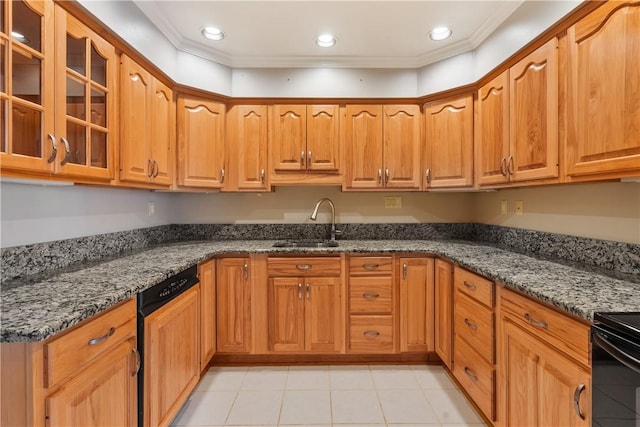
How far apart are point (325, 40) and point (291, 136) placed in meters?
0.76

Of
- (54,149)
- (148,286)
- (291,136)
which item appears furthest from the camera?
(291,136)

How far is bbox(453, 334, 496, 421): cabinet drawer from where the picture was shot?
1580mm

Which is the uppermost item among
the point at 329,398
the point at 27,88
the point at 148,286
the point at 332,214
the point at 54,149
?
the point at 27,88

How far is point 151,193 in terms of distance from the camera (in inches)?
98.3

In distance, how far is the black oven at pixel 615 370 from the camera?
0.85m

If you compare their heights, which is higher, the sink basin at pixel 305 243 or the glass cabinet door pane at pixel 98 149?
the glass cabinet door pane at pixel 98 149

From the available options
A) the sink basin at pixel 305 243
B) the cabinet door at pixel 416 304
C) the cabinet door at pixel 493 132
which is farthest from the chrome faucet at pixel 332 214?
the cabinet door at pixel 493 132

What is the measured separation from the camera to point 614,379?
2.97ft

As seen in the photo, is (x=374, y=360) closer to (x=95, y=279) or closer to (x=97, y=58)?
(x=95, y=279)

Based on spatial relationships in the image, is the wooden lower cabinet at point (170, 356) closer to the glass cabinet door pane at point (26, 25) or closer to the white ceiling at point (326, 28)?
the glass cabinet door pane at point (26, 25)

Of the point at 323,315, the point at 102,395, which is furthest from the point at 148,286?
the point at 323,315

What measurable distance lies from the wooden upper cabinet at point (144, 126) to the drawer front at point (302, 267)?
98 centimetres

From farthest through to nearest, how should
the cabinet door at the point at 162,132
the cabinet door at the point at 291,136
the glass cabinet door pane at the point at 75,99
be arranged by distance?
the cabinet door at the point at 291,136 < the cabinet door at the point at 162,132 < the glass cabinet door pane at the point at 75,99

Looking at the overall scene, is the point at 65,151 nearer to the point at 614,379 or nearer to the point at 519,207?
the point at 614,379
